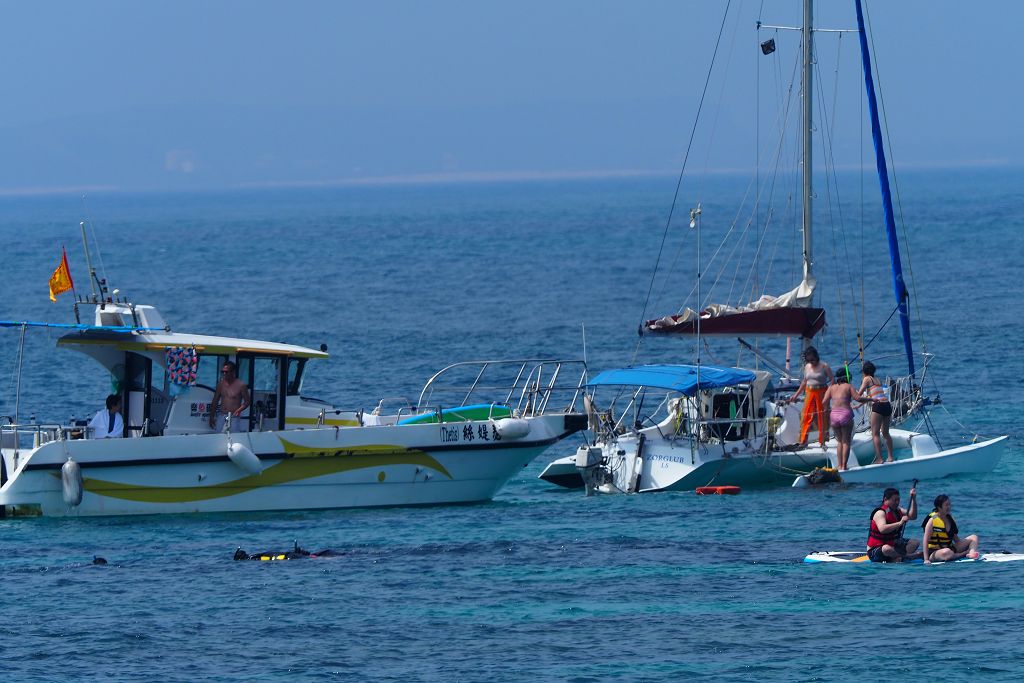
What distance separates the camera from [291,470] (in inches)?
1160

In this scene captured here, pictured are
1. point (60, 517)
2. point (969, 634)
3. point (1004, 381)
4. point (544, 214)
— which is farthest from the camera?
point (544, 214)

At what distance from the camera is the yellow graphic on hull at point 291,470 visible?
2875cm

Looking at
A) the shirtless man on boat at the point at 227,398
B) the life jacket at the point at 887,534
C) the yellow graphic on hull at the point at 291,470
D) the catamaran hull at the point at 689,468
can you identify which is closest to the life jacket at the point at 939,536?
the life jacket at the point at 887,534

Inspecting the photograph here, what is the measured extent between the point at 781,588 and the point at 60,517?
11.6 metres

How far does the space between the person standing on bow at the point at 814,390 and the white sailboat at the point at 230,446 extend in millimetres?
4375

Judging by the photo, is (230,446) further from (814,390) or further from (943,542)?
(943,542)

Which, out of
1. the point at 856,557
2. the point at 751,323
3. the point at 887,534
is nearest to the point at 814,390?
the point at 751,323

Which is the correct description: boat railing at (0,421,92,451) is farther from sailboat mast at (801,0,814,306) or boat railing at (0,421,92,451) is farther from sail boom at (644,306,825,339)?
sailboat mast at (801,0,814,306)

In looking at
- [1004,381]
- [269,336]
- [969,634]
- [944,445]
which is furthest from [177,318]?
[969,634]

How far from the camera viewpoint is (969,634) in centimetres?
2141

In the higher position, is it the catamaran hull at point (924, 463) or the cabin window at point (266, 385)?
the cabin window at point (266, 385)

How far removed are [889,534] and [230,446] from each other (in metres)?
10.3

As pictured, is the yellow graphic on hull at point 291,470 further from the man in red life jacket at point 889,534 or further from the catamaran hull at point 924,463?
the man in red life jacket at point 889,534

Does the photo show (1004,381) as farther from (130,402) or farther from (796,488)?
(130,402)
